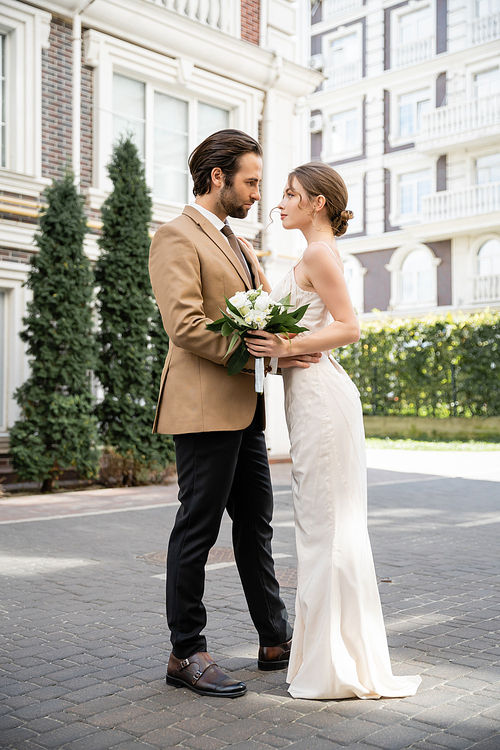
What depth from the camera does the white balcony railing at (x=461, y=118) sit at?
1089 inches

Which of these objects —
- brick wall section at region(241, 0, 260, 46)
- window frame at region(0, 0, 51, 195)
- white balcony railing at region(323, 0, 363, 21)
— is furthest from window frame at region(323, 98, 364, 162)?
window frame at region(0, 0, 51, 195)

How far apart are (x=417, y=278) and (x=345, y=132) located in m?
7.82

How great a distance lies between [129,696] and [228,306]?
5.43 feet

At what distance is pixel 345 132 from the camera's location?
3406 centimetres

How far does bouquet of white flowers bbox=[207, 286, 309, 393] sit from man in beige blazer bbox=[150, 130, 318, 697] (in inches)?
2.4

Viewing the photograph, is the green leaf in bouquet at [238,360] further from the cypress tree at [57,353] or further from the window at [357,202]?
the window at [357,202]

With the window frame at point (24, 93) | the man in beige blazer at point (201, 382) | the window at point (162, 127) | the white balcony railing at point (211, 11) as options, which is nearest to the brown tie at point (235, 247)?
the man in beige blazer at point (201, 382)

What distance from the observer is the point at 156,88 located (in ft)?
44.1

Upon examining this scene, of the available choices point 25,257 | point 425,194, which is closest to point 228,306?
point 25,257

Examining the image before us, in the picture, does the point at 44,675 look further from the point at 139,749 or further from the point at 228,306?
the point at 228,306

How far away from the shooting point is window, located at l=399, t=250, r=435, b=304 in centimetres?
3031

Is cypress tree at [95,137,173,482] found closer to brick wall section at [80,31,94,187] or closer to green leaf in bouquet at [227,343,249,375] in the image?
brick wall section at [80,31,94,187]

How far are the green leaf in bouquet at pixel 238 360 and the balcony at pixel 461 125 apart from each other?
27.0m

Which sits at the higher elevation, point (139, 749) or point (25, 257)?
point (25, 257)
